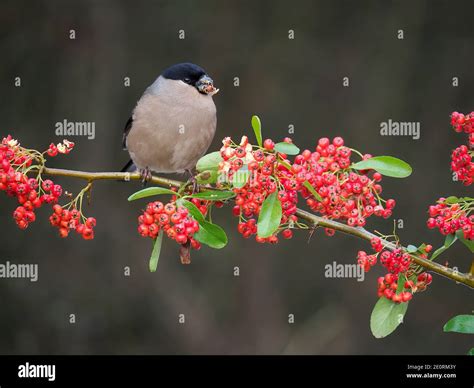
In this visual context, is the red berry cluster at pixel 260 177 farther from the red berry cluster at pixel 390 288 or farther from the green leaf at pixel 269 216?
the red berry cluster at pixel 390 288

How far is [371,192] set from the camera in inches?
55.1

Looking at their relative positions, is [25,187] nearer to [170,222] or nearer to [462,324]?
[170,222]

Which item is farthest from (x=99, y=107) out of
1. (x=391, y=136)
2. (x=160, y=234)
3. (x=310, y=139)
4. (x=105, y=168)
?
(x=160, y=234)

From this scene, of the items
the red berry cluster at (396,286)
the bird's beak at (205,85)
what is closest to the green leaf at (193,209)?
the red berry cluster at (396,286)

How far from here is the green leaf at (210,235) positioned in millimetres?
1316

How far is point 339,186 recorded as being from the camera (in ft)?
4.42

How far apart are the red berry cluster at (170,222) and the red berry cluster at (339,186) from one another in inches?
8.9

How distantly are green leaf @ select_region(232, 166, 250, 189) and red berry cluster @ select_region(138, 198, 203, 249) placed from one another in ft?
0.42

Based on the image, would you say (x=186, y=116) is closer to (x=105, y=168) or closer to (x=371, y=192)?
(x=371, y=192)

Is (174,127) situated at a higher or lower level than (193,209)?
higher

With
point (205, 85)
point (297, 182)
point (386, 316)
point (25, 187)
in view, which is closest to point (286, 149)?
point (297, 182)

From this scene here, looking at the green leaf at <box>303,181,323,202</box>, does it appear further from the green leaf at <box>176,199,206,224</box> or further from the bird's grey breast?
the bird's grey breast

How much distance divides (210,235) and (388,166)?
0.35 m

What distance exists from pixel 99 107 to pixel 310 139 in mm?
1303
